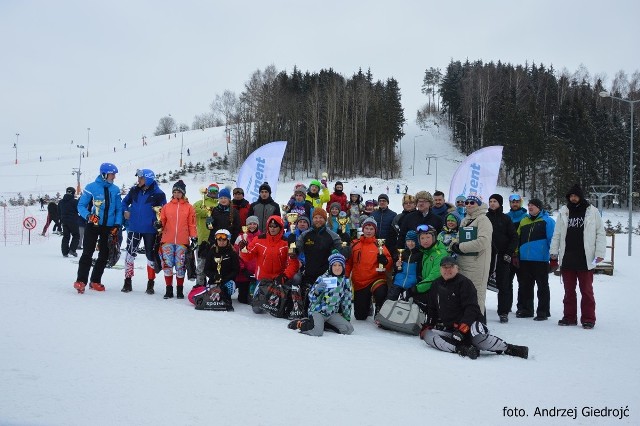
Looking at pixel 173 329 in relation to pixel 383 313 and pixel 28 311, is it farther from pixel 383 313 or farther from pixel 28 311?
pixel 383 313

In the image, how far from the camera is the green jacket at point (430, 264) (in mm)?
6062

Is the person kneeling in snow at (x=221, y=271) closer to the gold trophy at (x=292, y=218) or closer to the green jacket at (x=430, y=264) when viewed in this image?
the gold trophy at (x=292, y=218)

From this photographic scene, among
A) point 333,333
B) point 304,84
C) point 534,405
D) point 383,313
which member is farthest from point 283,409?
point 304,84

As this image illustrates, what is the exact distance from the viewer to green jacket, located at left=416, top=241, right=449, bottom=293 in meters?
6.06

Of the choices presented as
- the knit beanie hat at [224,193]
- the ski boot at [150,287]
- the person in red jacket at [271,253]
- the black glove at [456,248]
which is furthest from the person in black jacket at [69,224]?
the black glove at [456,248]

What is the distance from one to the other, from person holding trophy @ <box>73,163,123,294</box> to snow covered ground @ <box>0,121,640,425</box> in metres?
0.39

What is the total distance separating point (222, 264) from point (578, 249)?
508 cm

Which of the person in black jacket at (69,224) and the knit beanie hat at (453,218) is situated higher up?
the knit beanie hat at (453,218)

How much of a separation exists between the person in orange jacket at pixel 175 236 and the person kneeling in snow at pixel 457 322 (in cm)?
365

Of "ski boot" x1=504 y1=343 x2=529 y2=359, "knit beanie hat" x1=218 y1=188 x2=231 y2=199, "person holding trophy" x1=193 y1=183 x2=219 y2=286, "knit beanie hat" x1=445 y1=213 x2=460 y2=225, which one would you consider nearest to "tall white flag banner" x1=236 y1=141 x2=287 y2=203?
"person holding trophy" x1=193 y1=183 x2=219 y2=286

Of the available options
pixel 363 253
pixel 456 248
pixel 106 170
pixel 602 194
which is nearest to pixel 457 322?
pixel 456 248

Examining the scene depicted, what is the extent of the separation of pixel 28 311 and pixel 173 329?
5.84 ft

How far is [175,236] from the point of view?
695cm

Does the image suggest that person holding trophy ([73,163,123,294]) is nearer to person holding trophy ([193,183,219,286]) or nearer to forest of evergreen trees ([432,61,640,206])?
person holding trophy ([193,183,219,286])
